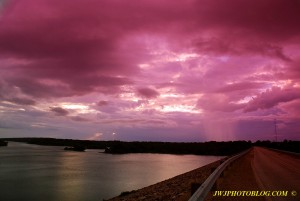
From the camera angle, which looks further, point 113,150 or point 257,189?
point 113,150

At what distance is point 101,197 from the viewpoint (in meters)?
32.2

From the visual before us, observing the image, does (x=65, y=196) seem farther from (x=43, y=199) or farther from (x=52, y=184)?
(x=52, y=184)

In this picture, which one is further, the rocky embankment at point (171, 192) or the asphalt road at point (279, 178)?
the rocky embankment at point (171, 192)

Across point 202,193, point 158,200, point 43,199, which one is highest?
point 202,193

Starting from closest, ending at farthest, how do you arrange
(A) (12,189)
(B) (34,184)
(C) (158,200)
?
(C) (158,200) → (A) (12,189) → (B) (34,184)

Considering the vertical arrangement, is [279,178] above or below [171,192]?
above

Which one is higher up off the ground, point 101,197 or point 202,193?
point 202,193

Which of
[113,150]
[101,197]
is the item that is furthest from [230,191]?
[113,150]

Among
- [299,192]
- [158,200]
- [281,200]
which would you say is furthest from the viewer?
[158,200]

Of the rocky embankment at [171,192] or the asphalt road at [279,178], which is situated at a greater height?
the asphalt road at [279,178]

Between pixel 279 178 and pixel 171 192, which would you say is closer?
pixel 279 178

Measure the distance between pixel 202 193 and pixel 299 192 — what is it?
19.3 ft

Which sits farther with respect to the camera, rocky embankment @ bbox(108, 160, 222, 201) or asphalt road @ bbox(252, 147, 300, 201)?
rocky embankment @ bbox(108, 160, 222, 201)

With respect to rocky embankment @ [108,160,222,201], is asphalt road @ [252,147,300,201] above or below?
above
